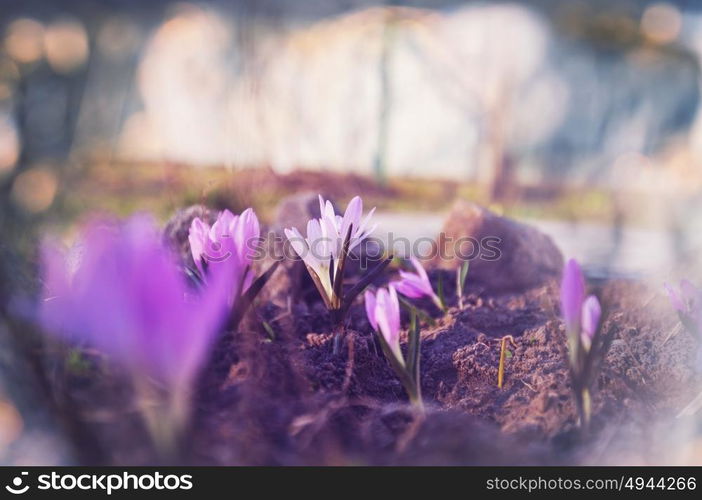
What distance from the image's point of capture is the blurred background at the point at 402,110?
0.62 metres

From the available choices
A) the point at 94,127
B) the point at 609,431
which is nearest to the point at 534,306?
the point at 609,431

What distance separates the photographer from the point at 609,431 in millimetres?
291

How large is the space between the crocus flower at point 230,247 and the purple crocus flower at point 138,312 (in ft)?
0.19

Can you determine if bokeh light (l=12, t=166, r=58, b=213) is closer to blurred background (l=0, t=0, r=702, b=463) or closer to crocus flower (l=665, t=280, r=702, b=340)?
blurred background (l=0, t=0, r=702, b=463)

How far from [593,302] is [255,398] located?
0.58 ft

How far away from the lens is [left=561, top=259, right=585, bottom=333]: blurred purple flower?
10.9 inches

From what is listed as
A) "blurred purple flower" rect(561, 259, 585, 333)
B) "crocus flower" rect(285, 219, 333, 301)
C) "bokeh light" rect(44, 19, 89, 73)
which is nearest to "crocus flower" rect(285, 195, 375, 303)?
"crocus flower" rect(285, 219, 333, 301)

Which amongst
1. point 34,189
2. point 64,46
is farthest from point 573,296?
point 64,46

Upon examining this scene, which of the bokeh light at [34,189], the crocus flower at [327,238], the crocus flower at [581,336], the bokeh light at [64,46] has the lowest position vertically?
the crocus flower at [581,336]

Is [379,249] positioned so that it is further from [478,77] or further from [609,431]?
[478,77]

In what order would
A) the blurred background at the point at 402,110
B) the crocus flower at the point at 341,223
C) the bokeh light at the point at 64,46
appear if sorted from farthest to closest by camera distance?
the blurred background at the point at 402,110, the bokeh light at the point at 64,46, the crocus flower at the point at 341,223

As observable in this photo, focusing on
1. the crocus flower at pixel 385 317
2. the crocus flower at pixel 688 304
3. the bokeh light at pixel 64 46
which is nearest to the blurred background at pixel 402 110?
the bokeh light at pixel 64 46

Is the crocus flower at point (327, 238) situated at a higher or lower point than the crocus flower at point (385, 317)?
higher

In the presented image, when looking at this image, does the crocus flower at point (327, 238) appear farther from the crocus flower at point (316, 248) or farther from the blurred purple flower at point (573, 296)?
the blurred purple flower at point (573, 296)
